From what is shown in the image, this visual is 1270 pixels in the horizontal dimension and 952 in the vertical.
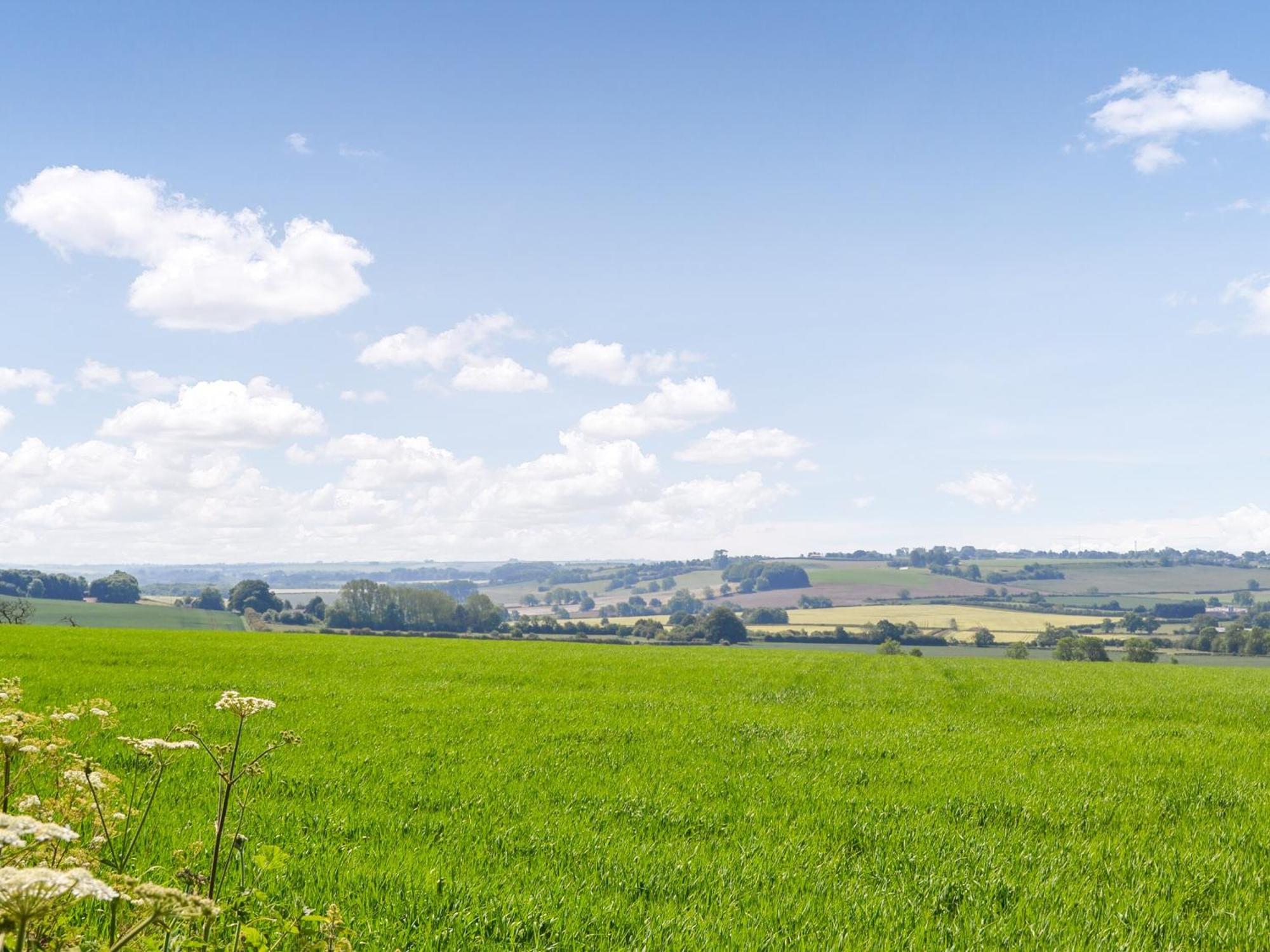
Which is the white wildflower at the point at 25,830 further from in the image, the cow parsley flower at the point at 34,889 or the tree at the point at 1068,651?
the tree at the point at 1068,651

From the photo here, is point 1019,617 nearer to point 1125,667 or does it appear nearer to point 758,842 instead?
point 1125,667

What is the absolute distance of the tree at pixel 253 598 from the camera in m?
160

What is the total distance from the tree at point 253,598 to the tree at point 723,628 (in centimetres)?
9092

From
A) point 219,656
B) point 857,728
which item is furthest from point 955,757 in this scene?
point 219,656

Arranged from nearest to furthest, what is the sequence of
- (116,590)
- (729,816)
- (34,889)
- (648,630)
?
(34,889) < (729,816) < (648,630) < (116,590)

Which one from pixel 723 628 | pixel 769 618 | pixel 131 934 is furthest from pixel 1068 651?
pixel 131 934

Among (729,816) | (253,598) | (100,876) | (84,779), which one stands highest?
(84,779)

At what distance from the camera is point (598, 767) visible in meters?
11.3

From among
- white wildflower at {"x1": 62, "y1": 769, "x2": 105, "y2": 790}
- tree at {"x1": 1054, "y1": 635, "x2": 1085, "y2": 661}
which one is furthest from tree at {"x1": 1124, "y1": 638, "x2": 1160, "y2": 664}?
white wildflower at {"x1": 62, "y1": 769, "x2": 105, "y2": 790}

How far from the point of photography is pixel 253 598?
16325 centimetres

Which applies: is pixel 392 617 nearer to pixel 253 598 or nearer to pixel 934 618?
pixel 253 598

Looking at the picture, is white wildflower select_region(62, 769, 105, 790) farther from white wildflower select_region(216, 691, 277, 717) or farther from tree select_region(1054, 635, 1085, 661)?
tree select_region(1054, 635, 1085, 661)

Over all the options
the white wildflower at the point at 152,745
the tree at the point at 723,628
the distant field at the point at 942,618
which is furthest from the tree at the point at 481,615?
the white wildflower at the point at 152,745

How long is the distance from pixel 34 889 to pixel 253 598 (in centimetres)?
18119
